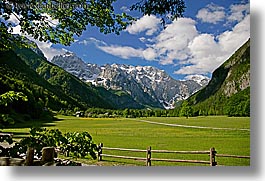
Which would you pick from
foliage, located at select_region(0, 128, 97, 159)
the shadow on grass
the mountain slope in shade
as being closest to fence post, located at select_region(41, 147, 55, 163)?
foliage, located at select_region(0, 128, 97, 159)

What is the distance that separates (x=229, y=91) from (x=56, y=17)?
1.75 meters

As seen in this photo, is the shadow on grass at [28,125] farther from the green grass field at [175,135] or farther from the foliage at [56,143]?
the green grass field at [175,135]

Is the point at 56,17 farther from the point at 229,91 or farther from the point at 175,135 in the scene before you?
the point at 229,91

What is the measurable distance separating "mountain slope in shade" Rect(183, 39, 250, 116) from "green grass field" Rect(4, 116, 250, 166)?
90mm

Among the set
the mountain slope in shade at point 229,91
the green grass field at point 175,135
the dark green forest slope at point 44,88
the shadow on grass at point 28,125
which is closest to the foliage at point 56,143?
the shadow on grass at point 28,125

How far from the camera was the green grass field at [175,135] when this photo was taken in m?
3.19

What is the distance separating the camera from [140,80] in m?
3.34

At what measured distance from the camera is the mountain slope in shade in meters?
3.25

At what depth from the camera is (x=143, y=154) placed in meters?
3.20

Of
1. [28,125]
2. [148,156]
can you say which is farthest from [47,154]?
[148,156]

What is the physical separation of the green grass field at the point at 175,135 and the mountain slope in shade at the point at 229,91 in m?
0.09

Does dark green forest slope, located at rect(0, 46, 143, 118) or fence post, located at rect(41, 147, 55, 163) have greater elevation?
dark green forest slope, located at rect(0, 46, 143, 118)

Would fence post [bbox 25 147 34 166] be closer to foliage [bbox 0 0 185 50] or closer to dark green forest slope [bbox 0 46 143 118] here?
dark green forest slope [bbox 0 46 143 118]

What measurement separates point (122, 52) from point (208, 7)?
0.97 m
